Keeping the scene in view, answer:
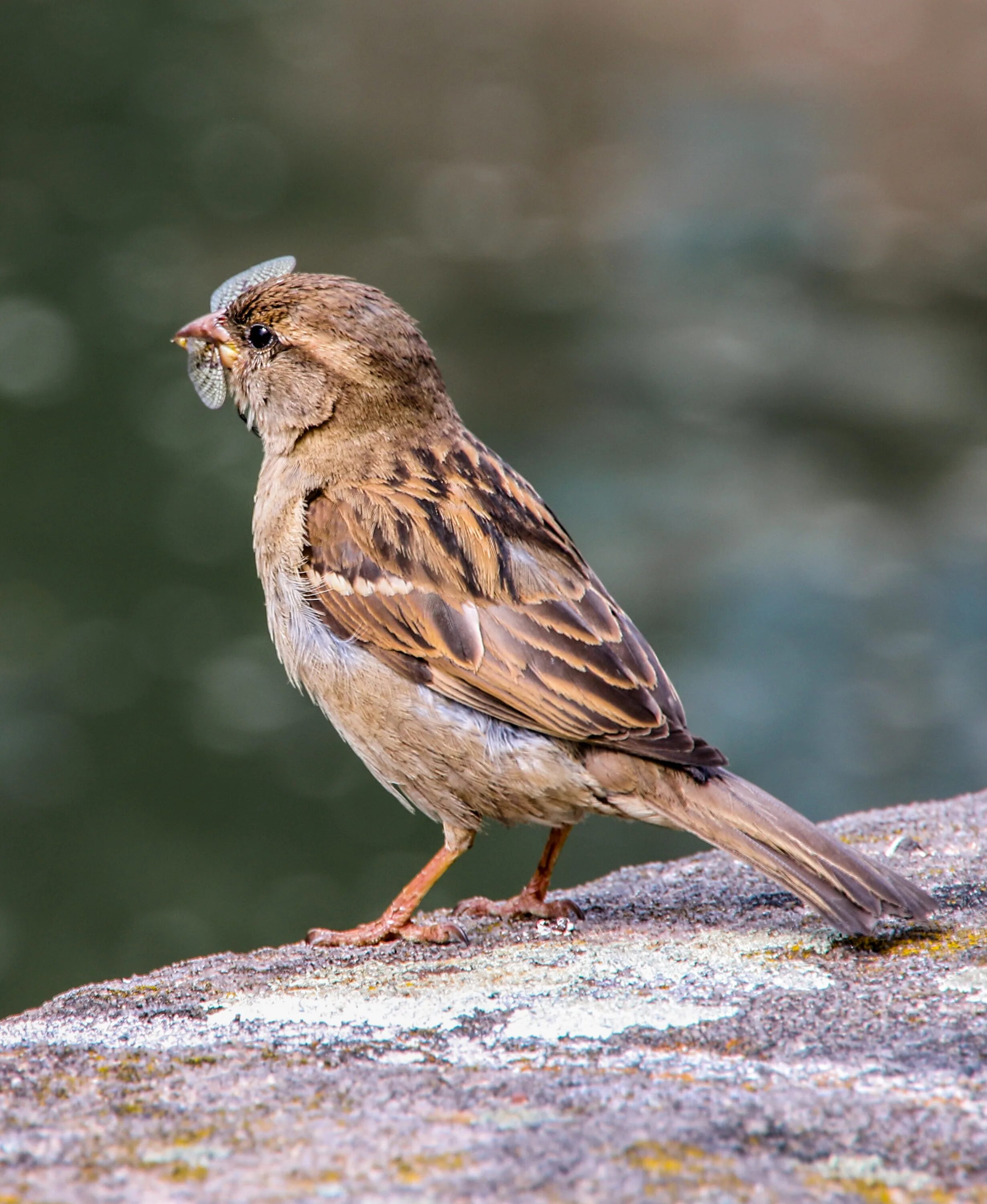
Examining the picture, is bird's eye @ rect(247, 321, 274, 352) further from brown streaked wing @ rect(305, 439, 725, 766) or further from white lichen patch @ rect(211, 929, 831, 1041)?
white lichen patch @ rect(211, 929, 831, 1041)

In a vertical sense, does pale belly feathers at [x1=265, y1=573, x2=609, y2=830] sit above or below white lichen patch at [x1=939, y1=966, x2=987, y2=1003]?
above

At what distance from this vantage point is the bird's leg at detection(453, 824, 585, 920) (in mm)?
4105

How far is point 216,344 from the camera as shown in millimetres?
5070

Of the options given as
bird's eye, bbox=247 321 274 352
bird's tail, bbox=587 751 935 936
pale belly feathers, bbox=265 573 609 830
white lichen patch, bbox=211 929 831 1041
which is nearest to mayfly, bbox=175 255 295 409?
bird's eye, bbox=247 321 274 352

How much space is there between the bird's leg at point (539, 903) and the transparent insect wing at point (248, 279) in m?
2.10

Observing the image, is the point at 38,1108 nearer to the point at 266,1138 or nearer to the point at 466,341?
the point at 266,1138

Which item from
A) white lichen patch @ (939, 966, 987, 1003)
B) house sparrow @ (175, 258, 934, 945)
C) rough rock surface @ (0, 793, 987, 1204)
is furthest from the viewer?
house sparrow @ (175, 258, 934, 945)

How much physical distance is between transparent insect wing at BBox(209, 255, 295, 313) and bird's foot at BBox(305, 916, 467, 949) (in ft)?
7.09

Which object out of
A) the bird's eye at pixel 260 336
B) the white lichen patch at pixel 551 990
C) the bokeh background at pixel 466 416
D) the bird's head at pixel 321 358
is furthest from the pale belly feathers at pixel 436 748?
the bokeh background at pixel 466 416

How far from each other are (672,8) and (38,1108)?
17.4 m

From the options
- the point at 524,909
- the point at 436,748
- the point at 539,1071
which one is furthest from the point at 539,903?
the point at 539,1071

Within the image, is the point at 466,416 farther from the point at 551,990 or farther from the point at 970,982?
the point at 970,982

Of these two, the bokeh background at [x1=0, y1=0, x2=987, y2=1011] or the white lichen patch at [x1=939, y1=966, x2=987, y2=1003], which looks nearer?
the white lichen patch at [x1=939, y1=966, x2=987, y2=1003]

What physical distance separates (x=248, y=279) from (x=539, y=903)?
2.36 metres
